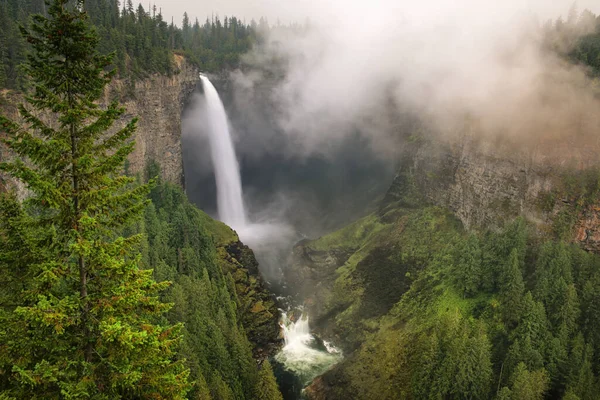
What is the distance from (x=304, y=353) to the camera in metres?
85.3

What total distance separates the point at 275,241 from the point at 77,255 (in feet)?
385

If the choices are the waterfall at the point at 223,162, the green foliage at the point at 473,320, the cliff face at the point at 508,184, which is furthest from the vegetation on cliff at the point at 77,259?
the waterfall at the point at 223,162

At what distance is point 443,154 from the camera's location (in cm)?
10494

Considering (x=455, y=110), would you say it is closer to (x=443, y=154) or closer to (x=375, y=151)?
(x=443, y=154)

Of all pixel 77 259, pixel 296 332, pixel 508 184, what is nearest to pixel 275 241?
pixel 296 332

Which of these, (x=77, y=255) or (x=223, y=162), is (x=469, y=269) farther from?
(x=223, y=162)

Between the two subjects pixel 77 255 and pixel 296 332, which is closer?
pixel 77 255

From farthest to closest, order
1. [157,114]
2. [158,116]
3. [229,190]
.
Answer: [229,190] → [158,116] → [157,114]

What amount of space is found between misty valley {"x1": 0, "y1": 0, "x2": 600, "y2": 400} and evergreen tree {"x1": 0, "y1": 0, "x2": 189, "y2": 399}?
82 millimetres

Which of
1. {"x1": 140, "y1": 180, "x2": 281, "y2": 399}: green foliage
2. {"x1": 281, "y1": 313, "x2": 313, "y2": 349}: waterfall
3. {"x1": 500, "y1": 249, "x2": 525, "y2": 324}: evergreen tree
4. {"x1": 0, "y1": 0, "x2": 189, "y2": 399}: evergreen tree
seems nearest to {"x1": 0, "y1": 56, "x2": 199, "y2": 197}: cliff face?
{"x1": 140, "y1": 180, "x2": 281, "y2": 399}: green foliage

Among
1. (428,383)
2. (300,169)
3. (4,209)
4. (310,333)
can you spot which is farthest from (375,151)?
(4,209)

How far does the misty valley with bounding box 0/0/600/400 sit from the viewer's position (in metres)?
16.2

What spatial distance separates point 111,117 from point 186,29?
19652 centimetres

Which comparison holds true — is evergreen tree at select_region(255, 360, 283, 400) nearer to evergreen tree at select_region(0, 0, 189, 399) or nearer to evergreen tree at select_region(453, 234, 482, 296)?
evergreen tree at select_region(453, 234, 482, 296)
